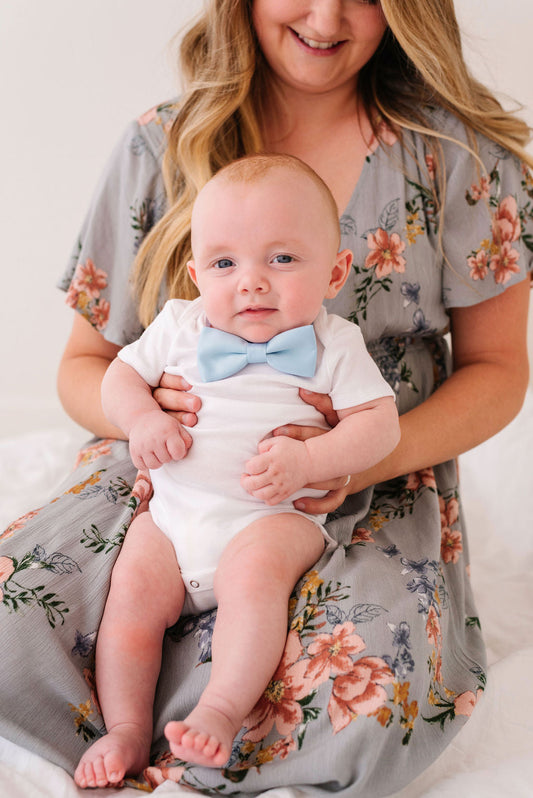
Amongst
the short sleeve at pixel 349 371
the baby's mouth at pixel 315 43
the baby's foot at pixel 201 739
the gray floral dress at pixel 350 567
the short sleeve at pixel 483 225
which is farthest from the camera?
the short sleeve at pixel 483 225

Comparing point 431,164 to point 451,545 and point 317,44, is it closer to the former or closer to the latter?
point 317,44

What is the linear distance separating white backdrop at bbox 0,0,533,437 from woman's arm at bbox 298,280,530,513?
0.75 m

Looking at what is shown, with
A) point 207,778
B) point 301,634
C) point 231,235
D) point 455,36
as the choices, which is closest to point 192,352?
point 231,235

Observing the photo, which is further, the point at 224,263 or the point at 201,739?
the point at 224,263

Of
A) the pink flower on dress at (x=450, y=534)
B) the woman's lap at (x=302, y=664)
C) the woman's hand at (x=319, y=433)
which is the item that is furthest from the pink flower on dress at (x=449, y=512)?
the woman's hand at (x=319, y=433)

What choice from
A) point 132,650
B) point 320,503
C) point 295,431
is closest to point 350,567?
point 320,503

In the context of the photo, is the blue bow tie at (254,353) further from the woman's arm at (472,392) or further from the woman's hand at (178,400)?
the woman's arm at (472,392)

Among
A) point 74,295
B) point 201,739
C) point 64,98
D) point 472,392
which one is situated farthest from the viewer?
point 64,98

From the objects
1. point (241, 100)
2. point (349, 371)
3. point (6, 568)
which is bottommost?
point (6, 568)

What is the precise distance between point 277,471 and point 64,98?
151 cm

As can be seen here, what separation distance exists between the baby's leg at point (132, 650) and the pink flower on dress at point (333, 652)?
0.66ft

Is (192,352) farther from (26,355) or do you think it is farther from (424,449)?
(26,355)

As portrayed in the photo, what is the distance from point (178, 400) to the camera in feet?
3.89

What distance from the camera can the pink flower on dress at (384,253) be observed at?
4.85 feet
